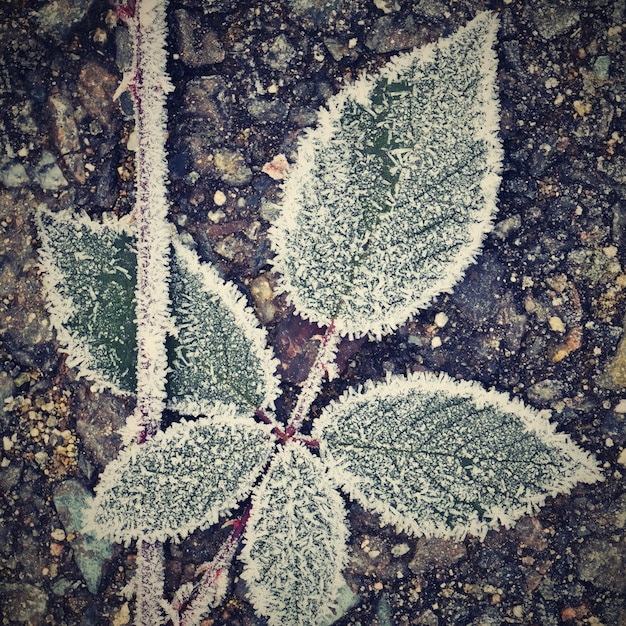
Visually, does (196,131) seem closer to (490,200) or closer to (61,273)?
(61,273)

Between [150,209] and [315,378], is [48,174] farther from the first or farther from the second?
[315,378]

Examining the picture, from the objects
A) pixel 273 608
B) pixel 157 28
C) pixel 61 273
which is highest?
pixel 157 28

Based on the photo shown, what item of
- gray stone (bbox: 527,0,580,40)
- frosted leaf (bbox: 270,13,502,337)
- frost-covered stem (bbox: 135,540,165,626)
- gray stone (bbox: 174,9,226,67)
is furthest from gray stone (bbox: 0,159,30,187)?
gray stone (bbox: 527,0,580,40)

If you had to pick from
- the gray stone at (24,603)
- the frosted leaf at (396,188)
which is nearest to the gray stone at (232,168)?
the frosted leaf at (396,188)

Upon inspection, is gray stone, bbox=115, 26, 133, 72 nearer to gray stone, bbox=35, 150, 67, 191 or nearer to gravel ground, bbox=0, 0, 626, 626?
gravel ground, bbox=0, 0, 626, 626

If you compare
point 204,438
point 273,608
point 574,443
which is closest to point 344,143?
point 204,438
